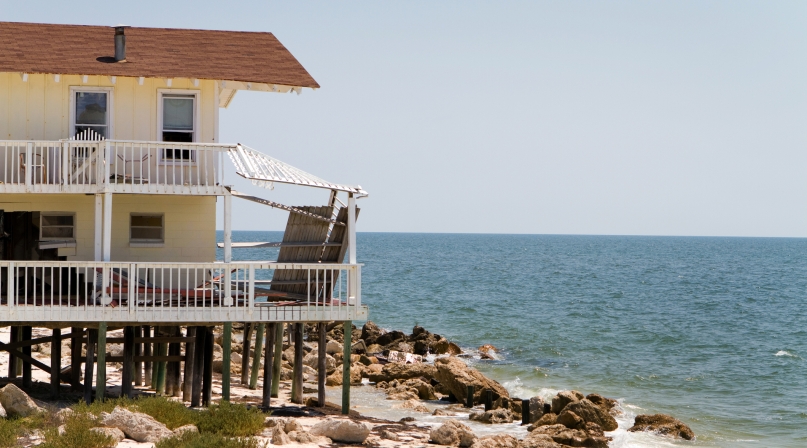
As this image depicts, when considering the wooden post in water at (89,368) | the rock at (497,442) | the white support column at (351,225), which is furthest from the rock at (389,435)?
the wooden post in water at (89,368)

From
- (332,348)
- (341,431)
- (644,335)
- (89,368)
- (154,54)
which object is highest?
(154,54)

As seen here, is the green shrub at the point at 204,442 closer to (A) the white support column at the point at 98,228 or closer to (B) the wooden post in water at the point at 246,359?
(A) the white support column at the point at 98,228

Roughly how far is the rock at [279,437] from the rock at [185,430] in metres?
1.26

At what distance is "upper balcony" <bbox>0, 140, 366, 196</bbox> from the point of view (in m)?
18.8

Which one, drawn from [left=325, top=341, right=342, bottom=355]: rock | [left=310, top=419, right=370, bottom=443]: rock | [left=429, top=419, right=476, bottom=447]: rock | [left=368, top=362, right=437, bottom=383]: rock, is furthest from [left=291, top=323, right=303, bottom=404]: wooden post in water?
[left=325, top=341, right=342, bottom=355]: rock

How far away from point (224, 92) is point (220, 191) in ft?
14.9

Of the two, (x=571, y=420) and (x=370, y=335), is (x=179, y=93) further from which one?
(x=370, y=335)

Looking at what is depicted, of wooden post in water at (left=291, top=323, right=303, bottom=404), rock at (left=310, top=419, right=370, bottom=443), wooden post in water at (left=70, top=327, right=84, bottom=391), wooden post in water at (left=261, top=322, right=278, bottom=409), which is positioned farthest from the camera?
wooden post in water at (left=291, top=323, right=303, bottom=404)

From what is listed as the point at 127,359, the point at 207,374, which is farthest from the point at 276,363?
the point at 127,359

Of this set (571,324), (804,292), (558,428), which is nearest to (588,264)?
(804,292)

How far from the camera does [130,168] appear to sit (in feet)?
66.3

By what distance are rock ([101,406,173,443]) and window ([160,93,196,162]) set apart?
20.4 feet

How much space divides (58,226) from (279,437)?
713 centimetres

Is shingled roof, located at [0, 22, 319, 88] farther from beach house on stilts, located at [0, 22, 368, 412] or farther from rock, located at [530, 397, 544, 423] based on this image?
rock, located at [530, 397, 544, 423]
